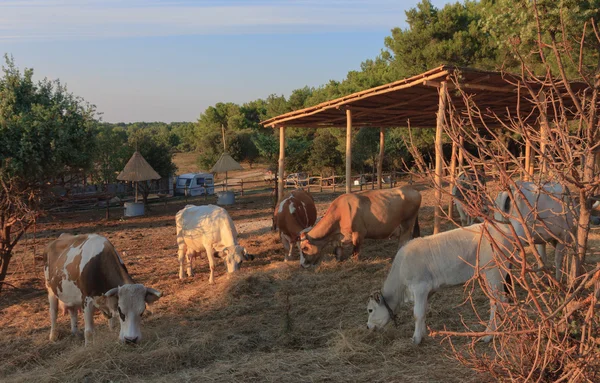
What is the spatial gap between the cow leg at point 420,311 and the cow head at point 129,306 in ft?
10.3

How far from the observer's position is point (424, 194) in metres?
21.8

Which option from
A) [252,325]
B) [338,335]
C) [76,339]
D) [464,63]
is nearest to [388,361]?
[338,335]

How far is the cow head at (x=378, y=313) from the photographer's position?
552 cm

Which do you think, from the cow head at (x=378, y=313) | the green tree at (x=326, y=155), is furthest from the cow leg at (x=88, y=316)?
the green tree at (x=326, y=155)

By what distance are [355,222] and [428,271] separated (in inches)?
174

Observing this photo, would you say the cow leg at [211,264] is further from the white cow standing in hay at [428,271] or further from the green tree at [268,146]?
the green tree at [268,146]

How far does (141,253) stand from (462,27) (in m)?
20.9

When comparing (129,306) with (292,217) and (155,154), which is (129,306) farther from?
(155,154)

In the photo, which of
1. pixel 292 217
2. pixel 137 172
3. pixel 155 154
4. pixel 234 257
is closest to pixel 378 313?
pixel 234 257

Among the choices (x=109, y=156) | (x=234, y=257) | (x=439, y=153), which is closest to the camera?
(x=439, y=153)

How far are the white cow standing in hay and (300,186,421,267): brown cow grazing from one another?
4052mm

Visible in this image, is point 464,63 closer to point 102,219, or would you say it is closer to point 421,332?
point 102,219

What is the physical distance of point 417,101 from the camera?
460 inches

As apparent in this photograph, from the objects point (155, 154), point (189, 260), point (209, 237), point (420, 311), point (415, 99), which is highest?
point (415, 99)
